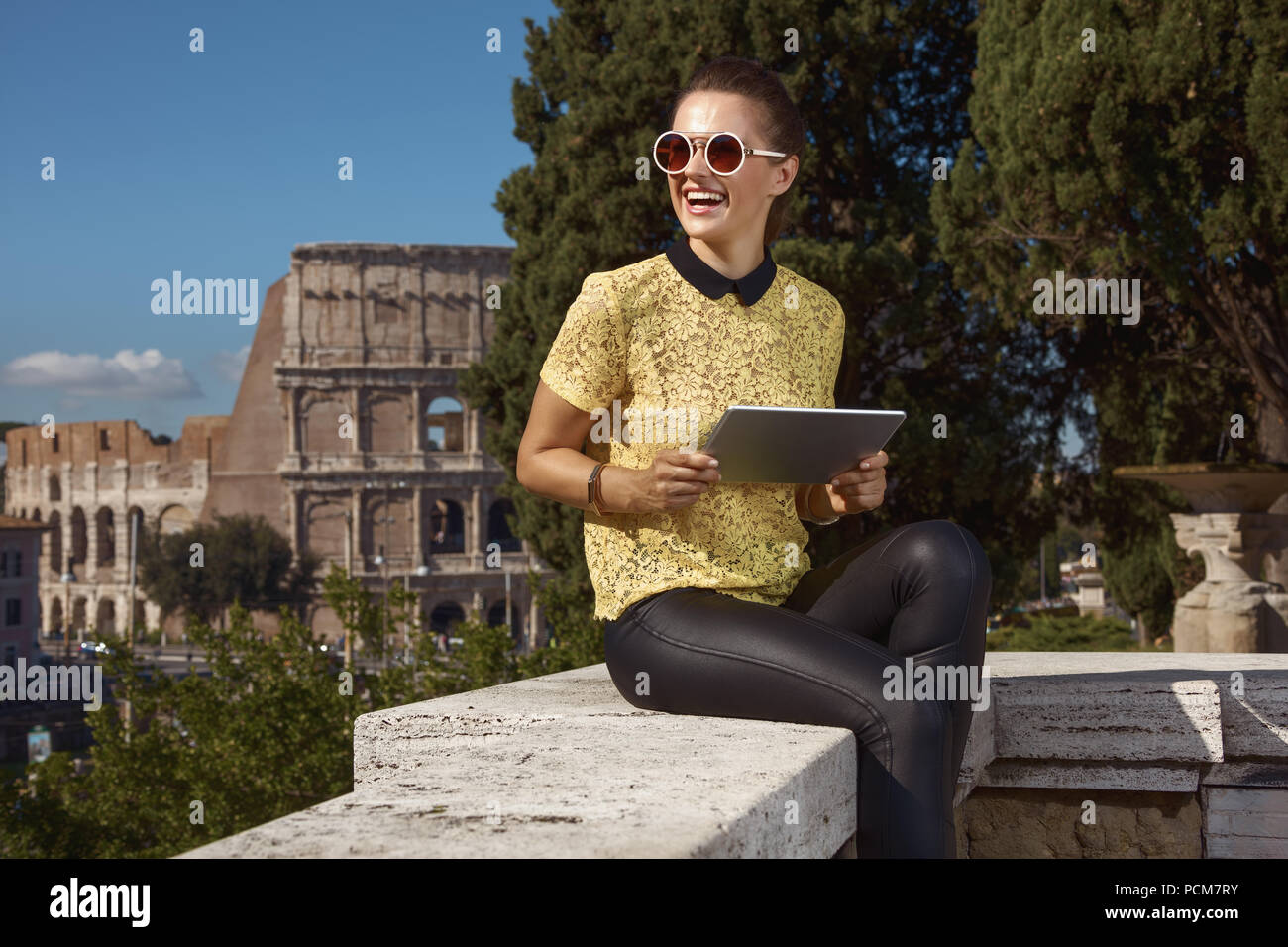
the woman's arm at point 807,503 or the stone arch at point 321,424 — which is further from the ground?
the stone arch at point 321,424

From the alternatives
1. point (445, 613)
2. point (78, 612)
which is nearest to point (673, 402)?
point (445, 613)

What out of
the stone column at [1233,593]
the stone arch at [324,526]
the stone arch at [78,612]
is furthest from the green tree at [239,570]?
the stone column at [1233,593]

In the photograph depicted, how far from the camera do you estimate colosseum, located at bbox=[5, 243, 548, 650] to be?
161 ft

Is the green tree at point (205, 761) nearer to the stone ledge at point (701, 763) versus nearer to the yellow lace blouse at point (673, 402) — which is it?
the stone ledge at point (701, 763)

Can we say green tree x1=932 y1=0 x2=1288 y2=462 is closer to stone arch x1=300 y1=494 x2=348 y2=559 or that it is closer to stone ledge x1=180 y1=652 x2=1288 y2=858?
stone ledge x1=180 y1=652 x2=1288 y2=858

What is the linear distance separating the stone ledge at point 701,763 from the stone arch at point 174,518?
180 ft

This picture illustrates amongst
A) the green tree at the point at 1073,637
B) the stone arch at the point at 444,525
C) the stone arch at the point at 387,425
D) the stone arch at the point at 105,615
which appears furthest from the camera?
the stone arch at the point at 105,615

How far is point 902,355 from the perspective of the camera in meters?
13.2

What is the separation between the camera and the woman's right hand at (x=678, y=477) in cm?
233

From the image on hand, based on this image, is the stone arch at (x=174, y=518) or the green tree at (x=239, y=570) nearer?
the green tree at (x=239, y=570)

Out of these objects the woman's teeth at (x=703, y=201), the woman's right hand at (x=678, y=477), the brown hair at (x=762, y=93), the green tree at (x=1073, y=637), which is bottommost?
the green tree at (x=1073, y=637)

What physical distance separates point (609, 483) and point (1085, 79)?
28.1 feet
